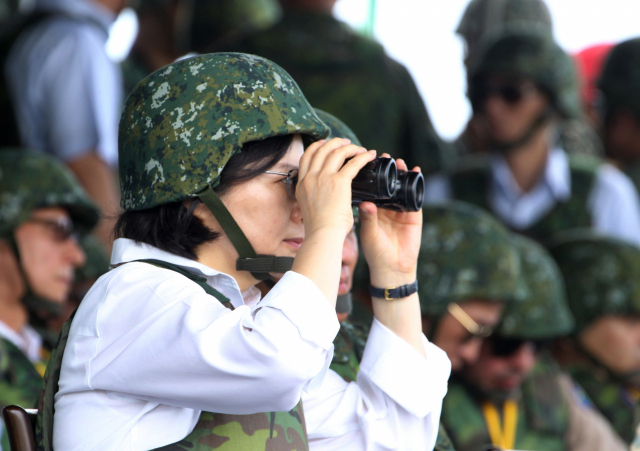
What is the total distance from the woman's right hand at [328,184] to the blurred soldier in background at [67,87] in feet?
8.14

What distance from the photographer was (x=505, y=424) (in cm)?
420

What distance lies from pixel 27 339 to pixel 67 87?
4.02 feet

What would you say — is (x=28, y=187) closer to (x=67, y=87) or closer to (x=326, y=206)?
(x=67, y=87)

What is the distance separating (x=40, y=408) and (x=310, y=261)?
72 cm

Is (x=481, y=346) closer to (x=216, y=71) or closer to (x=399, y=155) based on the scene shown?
(x=399, y=155)

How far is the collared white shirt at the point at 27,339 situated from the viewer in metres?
3.64

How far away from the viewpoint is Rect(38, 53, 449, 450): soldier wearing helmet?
163cm

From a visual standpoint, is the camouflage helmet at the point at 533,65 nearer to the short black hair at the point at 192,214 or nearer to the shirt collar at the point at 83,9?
the shirt collar at the point at 83,9

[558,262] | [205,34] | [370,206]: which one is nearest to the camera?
[370,206]

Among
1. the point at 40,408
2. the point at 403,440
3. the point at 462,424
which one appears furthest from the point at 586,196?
the point at 40,408

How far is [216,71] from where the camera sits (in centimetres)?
200

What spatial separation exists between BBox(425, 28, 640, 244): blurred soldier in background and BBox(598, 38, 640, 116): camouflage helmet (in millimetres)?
1137

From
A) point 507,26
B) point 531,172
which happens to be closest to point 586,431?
point 531,172

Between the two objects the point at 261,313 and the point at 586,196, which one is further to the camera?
the point at 586,196
